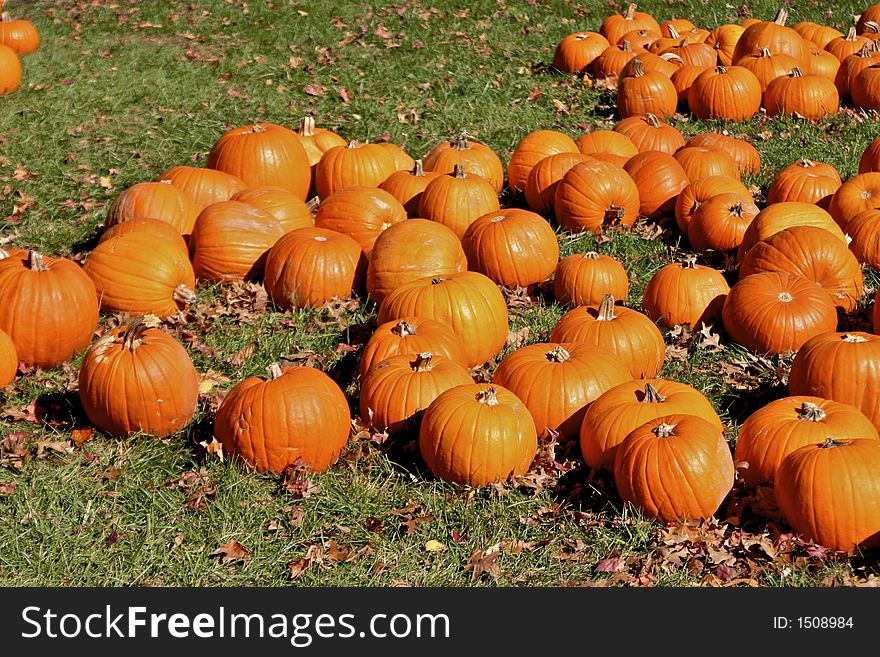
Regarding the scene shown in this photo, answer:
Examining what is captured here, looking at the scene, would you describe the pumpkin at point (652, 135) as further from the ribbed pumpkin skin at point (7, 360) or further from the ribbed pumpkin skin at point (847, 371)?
the ribbed pumpkin skin at point (7, 360)

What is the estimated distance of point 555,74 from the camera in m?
11.6

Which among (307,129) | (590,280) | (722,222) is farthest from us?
(307,129)

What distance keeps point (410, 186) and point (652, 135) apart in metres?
2.48

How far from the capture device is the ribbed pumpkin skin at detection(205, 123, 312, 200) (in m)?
7.88

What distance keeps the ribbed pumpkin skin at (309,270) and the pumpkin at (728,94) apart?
5027mm

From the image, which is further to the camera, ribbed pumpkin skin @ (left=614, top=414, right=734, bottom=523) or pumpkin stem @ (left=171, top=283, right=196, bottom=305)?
pumpkin stem @ (left=171, top=283, right=196, bottom=305)

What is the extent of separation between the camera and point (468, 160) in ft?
26.3

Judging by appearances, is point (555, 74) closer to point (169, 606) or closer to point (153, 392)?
point (153, 392)

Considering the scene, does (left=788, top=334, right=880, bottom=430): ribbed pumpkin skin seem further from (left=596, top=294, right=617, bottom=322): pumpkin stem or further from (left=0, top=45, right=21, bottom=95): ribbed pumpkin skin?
(left=0, top=45, right=21, bottom=95): ribbed pumpkin skin

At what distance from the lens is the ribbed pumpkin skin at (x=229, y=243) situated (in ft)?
22.4

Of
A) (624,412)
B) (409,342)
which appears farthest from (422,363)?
(624,412)

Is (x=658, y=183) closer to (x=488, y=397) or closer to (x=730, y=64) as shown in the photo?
(x=488, y=397)

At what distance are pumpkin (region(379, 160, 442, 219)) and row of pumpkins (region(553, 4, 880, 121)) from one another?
3385mm

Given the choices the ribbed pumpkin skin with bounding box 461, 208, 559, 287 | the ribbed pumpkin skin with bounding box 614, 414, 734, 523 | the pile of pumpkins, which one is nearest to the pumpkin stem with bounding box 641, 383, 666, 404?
the ribbed pumpkin skin with bounding box 614, 414, 734, 523
